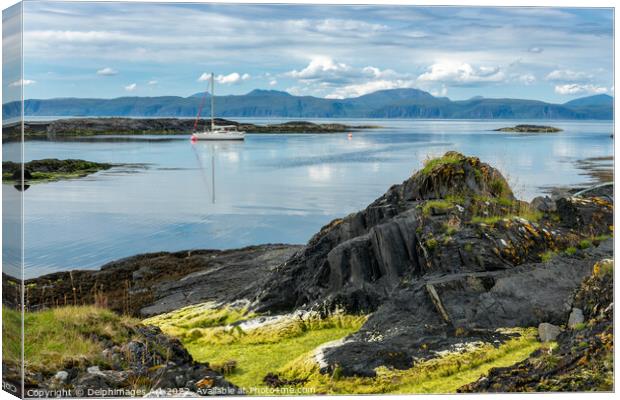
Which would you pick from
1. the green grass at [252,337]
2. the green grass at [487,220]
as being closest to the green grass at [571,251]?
the green grass at [487,220]

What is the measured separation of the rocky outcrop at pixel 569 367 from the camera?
43.7ft

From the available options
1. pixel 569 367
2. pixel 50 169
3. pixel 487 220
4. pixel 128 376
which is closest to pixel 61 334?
pixel 128 376

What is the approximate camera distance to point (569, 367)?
13375 mm

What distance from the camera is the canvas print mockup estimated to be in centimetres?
1365

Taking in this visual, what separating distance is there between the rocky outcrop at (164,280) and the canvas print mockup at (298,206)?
6 centimetres

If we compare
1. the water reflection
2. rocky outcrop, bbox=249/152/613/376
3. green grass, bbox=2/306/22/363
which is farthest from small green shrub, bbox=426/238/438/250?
green grass, bbox=2/306/22/363

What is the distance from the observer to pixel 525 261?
50.1 ft

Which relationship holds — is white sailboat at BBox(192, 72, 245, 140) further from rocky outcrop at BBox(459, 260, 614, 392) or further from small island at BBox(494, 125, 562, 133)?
rocky outcrop at BBox(459, 260, 614, 392)

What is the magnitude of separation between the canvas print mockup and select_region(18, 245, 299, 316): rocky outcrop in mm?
60

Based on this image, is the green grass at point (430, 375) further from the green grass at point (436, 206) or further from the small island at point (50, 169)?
the small island at point (50, 169)

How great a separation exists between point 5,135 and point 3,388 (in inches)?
154

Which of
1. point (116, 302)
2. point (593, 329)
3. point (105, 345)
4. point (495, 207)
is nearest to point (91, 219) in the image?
point (116, 302)

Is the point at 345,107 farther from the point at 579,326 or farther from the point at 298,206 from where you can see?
the point at 579,326

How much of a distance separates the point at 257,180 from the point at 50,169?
12.3ft
